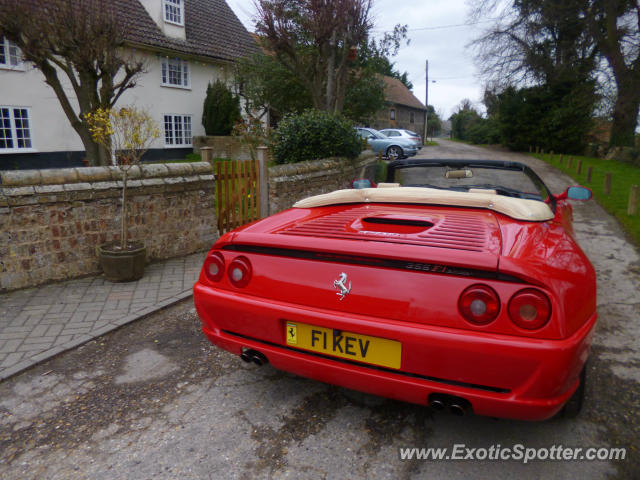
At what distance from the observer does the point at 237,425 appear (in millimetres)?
2619

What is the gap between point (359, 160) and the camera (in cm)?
1100

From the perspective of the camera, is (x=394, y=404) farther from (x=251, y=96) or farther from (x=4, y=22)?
(x=251, y=96)

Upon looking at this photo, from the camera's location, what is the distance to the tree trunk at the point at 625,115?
23406mm

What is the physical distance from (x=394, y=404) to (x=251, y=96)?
17.3 metres

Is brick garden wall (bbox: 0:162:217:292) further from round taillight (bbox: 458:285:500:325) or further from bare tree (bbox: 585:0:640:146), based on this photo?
bare tree (bbox: 585:0:640:146)

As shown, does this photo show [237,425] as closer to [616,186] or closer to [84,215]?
[84,215]

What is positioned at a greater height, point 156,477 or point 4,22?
point 4,22

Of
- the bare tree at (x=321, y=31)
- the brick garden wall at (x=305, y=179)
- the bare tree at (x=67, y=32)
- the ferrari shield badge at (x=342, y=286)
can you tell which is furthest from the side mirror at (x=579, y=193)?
the bare tree at (x=321, y=31)

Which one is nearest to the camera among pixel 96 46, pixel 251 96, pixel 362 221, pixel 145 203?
pixel 362 221

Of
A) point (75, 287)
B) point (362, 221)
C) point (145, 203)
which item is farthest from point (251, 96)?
point (362, 221)

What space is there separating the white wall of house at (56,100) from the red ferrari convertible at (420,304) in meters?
11.4

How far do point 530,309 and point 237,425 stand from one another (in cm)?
→ 172

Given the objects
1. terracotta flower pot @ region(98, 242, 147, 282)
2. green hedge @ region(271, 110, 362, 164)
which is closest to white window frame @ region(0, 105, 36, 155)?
green hedge @ region(271, 110, 362, 164)
